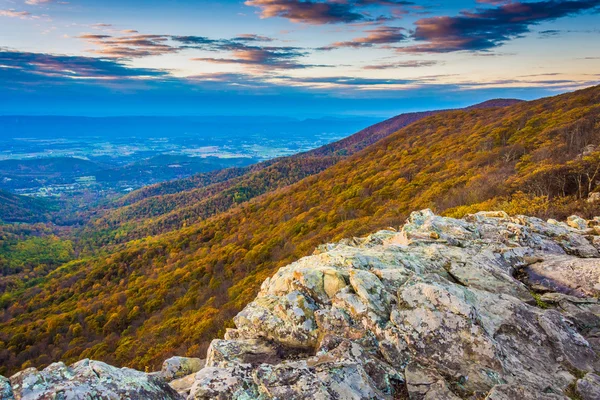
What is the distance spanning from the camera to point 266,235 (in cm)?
10056

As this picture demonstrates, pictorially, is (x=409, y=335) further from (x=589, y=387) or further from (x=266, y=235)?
(x=266, y=235)

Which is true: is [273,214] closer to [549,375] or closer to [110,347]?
[110,347]

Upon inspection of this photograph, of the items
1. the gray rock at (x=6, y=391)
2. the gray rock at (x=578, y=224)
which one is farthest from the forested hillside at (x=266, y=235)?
the gray rock at (x=6, y=391)

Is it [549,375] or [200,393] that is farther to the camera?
[549,375]

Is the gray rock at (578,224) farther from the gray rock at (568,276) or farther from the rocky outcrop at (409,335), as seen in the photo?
the gray rock at (568,276)

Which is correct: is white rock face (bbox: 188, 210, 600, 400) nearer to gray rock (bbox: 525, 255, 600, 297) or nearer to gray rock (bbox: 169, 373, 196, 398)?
gray rock (bbox: 525, 255, 600, 297)

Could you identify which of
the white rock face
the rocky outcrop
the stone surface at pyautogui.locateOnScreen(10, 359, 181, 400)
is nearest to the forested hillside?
the white rock face

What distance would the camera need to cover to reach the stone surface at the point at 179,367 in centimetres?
1522

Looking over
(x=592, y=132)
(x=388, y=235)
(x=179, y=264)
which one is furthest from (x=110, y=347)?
(x=592, y=132)

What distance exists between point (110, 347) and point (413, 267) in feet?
240

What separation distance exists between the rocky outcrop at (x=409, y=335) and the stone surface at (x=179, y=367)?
0.07 meters

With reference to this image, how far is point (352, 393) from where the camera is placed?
1003cm

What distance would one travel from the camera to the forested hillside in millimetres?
45163

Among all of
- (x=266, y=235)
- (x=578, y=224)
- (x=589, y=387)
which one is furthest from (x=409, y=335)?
(x=266, y=235)
